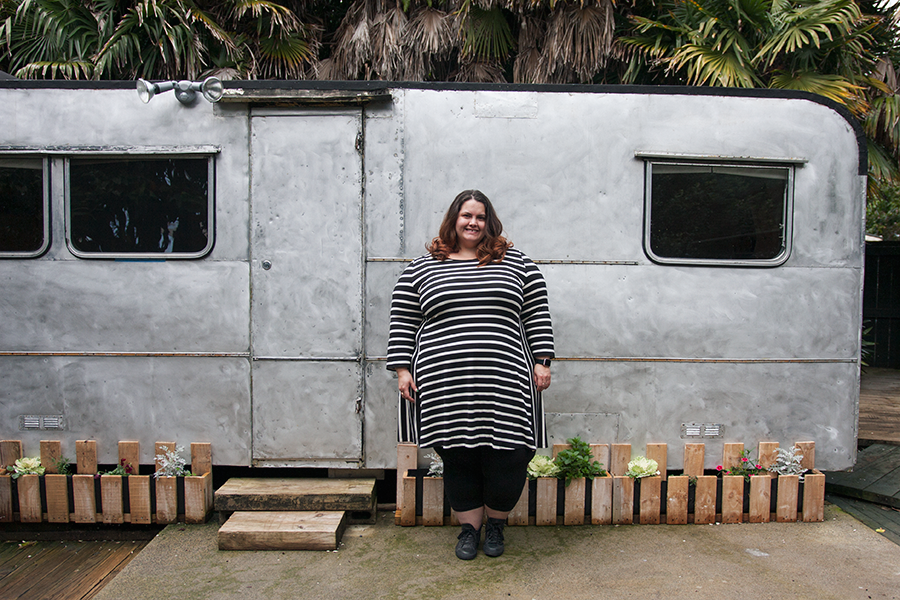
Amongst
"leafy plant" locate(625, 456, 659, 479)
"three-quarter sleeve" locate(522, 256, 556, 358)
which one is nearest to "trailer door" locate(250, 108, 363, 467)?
"three-quarter sleeve" locate(522, 256, 556, 358)

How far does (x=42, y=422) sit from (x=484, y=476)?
277 centimetres

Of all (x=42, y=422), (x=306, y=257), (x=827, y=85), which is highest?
(x=827, y=85)

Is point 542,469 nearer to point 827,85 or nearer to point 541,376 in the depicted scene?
point 541,376

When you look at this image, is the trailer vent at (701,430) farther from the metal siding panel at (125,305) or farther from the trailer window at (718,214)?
the metal siding panel at (125,305)

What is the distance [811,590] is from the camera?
104 inches

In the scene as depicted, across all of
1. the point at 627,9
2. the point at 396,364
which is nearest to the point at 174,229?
the point at 396,364

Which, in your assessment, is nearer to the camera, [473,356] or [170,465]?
[473,356]

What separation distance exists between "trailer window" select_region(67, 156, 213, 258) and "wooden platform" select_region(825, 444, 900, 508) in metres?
4.69

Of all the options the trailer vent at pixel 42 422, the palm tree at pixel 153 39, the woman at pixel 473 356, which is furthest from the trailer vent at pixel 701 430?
the palm tree at pixel 153 39

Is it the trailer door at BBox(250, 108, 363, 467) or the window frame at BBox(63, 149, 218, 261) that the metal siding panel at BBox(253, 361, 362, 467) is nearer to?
the trailer door at BBox(250, 108, 363, 467)

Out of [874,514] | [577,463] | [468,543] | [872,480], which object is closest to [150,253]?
[468,543]

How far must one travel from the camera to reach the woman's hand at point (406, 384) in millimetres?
2738

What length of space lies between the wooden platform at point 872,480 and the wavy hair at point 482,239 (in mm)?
3267

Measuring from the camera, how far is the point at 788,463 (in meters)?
3.39
